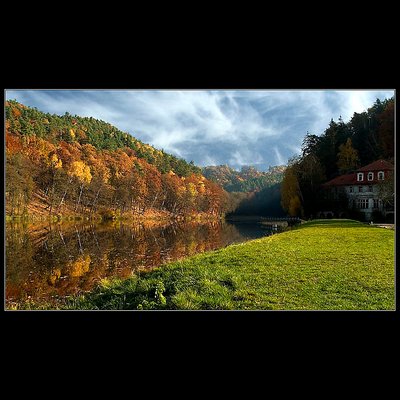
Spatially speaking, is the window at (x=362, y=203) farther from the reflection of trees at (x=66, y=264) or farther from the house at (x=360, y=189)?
the reflection of trees at (x=66, y=264)

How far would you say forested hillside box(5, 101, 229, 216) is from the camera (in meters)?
34.8

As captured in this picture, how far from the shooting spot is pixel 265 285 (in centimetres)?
589

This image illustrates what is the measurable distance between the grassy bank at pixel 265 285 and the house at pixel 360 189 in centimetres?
1942

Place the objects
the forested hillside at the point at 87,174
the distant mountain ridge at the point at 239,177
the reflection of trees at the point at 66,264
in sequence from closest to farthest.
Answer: the reflection of trees at the point at 66,264, the forested hillside at the point at 87,174, the distant mountain ridge at the point at 239,177

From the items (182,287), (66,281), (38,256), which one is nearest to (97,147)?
(38,256)

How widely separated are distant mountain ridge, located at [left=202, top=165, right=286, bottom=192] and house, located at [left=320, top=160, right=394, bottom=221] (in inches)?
1743

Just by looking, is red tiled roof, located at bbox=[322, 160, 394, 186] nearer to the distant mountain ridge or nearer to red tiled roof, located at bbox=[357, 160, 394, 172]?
red tiled roof, located at bbox=[357, 160, 394, 172]

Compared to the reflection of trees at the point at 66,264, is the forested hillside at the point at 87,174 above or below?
above

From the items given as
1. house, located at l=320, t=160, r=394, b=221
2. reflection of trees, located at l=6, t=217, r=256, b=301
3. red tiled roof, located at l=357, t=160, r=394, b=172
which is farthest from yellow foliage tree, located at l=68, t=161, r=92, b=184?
red tiled roof, located at l=357, t=160, r=394, b=172

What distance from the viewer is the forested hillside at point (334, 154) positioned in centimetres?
2714

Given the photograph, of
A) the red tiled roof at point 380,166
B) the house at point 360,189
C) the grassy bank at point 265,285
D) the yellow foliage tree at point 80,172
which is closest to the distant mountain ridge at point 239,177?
the yellow foliage tree at point 80,172
